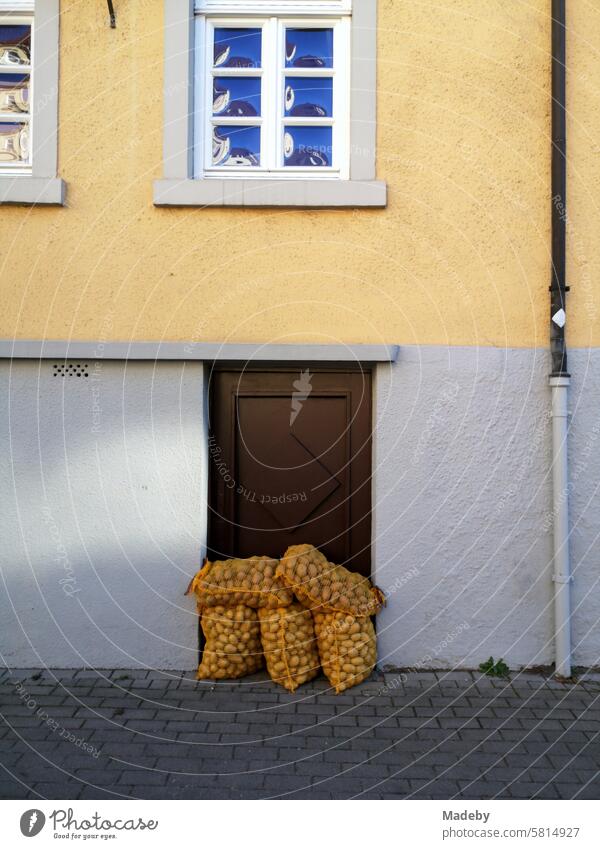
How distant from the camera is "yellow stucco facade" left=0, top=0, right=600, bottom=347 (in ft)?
16.9

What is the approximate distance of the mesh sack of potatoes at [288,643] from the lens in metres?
4.89

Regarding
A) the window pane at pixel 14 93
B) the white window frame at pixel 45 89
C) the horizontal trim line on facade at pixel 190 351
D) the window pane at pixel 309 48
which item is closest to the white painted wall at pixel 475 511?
the horizontal trim line on facade at pixel 190 351

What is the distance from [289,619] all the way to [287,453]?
1200 mm

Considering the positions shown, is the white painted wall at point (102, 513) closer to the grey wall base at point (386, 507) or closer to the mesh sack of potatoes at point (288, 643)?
the grey wall base at point (386, 507)

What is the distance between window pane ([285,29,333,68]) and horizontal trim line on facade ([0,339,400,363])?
6.80 feet

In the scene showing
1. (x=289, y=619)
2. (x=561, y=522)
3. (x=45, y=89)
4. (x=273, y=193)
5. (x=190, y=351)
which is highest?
(x=45, y=89)

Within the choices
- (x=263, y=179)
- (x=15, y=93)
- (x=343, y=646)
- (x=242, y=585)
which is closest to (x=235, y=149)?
(x=263, y=179)

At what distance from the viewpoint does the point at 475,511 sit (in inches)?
205

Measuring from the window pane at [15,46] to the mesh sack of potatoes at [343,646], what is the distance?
14.6 ft

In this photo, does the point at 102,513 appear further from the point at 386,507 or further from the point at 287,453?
the point at 386,507

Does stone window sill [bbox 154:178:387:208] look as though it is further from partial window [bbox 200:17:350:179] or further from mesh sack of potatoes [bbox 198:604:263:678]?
mesh sack of potatoes [bbox 198:604:263:678]

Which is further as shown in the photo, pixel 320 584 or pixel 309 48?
pixel 309 48

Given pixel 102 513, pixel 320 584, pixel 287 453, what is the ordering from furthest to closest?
pixel 287 453, pixel 102 513, pixel 320 584

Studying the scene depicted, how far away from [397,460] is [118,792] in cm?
270
